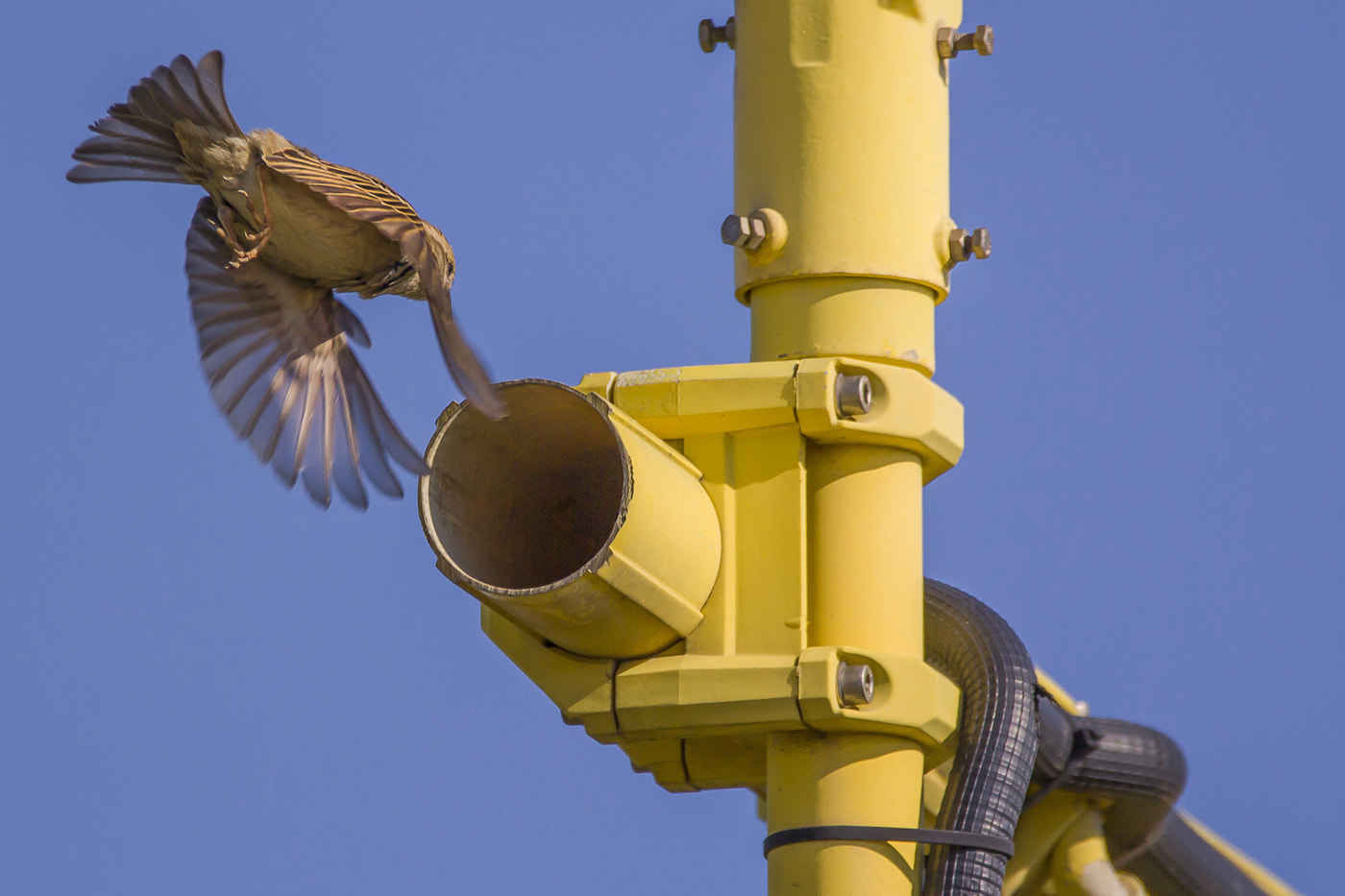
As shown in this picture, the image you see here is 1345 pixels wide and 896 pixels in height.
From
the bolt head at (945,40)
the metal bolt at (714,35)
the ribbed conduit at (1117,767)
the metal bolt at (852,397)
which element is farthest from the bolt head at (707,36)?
the ribbed conduit at (1117,767)

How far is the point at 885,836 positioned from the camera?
450 cm

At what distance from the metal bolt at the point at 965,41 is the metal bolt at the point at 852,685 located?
1.60 metres

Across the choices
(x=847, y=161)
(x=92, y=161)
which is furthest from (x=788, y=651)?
(x=92, y=161)

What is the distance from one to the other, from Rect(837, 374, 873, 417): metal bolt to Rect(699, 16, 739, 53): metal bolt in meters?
1.07

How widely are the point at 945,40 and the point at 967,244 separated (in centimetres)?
52

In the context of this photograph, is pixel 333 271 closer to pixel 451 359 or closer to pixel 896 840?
pixel 451 359

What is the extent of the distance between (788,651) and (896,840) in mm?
493

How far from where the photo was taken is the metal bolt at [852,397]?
457 cm

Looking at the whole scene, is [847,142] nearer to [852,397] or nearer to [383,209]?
[852,397]

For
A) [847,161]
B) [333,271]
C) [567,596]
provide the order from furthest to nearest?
[333,271] < [847,161] < [567,596]

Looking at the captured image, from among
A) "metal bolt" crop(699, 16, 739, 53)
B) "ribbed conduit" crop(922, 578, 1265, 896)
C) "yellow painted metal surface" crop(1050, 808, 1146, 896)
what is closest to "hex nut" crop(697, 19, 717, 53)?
"metal bolt" crop(699, 16, 739, 53)

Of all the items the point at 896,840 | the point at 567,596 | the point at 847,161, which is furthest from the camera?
the point at 847,161

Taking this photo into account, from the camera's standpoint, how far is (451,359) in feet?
14.5

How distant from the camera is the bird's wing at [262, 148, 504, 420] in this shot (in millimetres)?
4695
